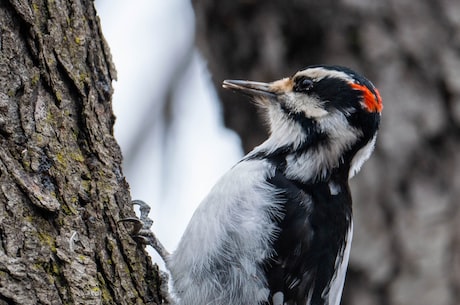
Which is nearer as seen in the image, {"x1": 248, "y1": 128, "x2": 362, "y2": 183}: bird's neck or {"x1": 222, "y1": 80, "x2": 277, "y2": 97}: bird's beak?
{"x1": 248, "y1": 128, "x2": 362, "y2": 183}: bird's neck

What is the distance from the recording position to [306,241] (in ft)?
11.4

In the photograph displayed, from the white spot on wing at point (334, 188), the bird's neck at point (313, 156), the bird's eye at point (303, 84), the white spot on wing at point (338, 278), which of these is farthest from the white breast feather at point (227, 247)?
the bird's eye at point (303, 84)

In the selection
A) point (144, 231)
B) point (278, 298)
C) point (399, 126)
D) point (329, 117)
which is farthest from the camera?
point (399, 126)

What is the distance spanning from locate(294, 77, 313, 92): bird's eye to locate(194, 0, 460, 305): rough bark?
87 centimetres

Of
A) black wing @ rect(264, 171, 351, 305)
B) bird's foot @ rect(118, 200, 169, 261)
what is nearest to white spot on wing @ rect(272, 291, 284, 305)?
black wing @ rect(264, 171, 351, 305)

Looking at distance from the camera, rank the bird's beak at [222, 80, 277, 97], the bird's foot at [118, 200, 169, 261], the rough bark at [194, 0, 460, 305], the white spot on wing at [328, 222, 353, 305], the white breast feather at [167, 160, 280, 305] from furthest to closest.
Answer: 1. the rough bark at [194, 0, 460, 305]
2. the bird's beak at [222, 80, 277, 97]
3. the white spot on wing at [328, 222, 353, 305]
4. the white breast feather at [167, 160, 280, 305]
5. the bird's foot at [118, 200, 169, 261]

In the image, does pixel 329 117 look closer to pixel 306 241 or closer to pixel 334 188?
pixel 334 188

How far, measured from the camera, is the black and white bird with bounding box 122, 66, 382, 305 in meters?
3.36

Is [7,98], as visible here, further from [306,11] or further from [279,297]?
[306,11]

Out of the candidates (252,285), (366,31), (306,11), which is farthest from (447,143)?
(252,285)

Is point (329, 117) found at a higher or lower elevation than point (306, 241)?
higher

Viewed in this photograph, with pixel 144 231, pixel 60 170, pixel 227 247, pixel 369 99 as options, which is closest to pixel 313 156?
pixel 369 99

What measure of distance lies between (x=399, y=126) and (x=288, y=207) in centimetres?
148

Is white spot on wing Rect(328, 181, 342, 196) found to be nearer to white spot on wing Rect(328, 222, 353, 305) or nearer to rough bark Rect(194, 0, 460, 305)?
white spot on wing Rect(328, 222, 353, 305)
